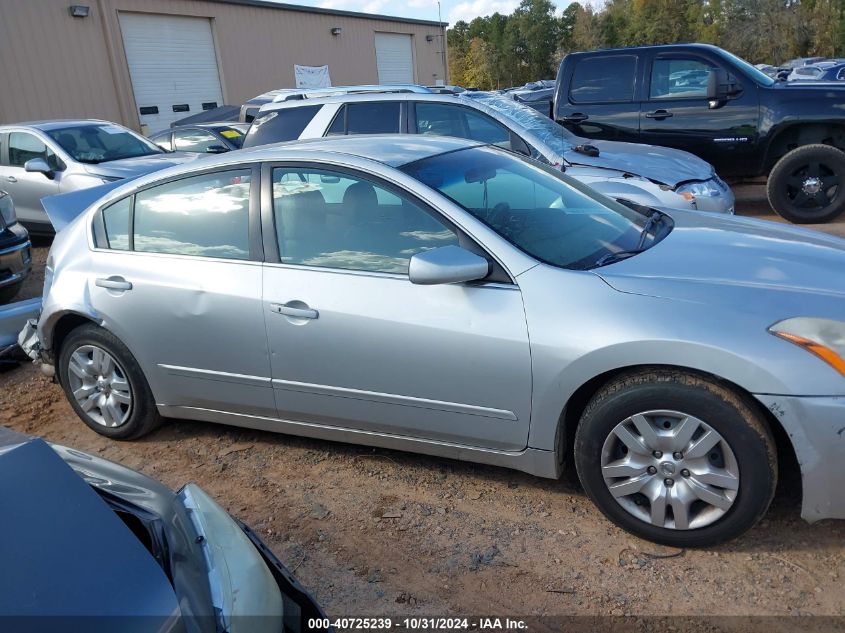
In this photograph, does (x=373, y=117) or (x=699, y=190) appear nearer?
(x=699, y=190)

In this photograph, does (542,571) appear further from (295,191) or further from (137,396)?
(137,396)

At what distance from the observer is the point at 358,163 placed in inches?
130

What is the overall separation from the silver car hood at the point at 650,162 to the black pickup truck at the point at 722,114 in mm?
1835

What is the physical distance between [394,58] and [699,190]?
24.7 meters

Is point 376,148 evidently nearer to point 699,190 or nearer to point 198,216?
point 198,216

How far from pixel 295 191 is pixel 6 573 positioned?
7.68 ft

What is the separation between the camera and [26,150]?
9.46 meters

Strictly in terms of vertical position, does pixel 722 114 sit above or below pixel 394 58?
below

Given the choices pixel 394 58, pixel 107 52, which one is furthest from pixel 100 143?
pixel 394 58

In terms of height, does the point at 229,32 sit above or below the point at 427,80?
above

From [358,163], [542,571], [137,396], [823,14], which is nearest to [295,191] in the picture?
[358,163]

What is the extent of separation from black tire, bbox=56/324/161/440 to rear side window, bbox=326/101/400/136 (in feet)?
12.2

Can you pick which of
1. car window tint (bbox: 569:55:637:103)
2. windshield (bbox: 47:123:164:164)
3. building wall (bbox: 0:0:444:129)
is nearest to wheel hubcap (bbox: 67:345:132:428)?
windshield (bbox: 47:123:164:164)

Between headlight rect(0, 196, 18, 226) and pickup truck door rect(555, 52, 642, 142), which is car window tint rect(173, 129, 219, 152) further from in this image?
pickup truck door rect(555, 52, 642, 142)
